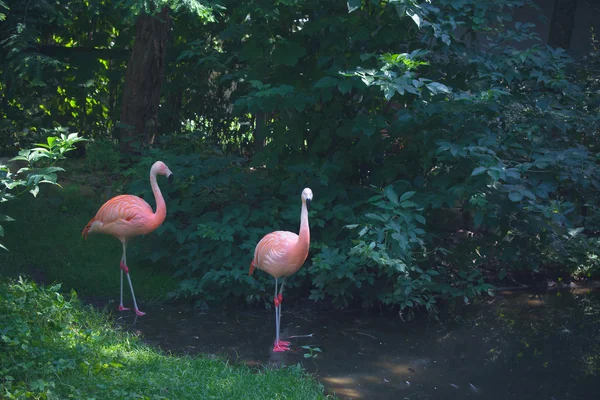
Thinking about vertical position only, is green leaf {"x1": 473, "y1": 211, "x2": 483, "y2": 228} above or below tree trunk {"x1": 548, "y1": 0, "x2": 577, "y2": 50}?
below

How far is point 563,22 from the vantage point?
8.73 metres

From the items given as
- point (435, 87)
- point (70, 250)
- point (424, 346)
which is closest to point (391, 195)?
point (435, 87)

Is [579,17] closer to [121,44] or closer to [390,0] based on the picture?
[390,0]

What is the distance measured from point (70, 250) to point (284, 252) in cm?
295

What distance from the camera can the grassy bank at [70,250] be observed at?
710cm

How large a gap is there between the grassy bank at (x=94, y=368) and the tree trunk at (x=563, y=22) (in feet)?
19.8

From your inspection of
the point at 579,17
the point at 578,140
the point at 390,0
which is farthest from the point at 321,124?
the point at 579,17

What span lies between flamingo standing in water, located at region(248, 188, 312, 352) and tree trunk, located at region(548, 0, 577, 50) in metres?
4.91

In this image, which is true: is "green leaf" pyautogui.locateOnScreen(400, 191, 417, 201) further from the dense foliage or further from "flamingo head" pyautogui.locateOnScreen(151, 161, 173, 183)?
"flamingo head" pyautogui.locateOnScreen(151, 161, 173, 183)

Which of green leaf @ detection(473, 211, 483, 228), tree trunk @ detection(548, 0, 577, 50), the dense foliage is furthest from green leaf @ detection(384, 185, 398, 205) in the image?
tree trunk @ detection(548, 0, 577, 50)

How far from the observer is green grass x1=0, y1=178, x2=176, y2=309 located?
7094mm

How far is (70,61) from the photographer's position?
976 cm

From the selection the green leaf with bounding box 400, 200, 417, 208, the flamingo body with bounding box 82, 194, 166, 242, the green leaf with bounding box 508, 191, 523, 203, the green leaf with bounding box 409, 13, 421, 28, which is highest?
the green leaf with bounding box 409, 13, 421, 28

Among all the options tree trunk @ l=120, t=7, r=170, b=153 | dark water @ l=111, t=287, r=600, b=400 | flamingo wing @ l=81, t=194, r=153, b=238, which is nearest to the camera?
dark water @ l=111, t=287, r=600, b=400
